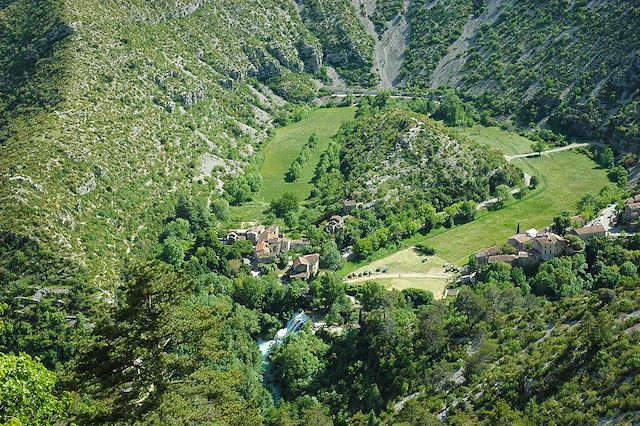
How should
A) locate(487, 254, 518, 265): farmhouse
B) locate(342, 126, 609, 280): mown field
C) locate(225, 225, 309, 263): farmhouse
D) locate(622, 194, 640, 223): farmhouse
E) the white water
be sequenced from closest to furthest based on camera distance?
the white water < locate(487, 254, 518, 265): farmhouse < locate(622, 194, 640, 223): farmhouse < locate(225, 225, 309, 263): farmhouse < locate(342, 126, 609, 280): mown field

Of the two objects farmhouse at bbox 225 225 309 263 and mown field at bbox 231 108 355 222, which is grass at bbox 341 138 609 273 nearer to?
farmhouse at bbox 225 225 309 263

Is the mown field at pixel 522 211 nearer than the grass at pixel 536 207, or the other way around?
the mown field at pixel 522 211

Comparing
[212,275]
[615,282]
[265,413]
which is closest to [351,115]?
[212,275]

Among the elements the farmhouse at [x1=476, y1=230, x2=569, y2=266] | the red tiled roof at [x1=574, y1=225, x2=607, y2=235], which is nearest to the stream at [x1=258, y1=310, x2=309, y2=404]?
the farmhouse at [x1=476, y1=230, x2=569, y2=266]

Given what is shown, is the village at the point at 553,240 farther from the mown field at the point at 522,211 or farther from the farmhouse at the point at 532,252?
the mown field at the point at 522,211

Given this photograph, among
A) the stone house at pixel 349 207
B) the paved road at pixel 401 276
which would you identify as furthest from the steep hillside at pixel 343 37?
the paved road at pixel 401 276

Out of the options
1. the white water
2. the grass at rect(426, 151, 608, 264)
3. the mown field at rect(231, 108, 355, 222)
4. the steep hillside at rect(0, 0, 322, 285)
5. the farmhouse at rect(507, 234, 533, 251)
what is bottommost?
the grass at rect(426, 151, 608, 264)

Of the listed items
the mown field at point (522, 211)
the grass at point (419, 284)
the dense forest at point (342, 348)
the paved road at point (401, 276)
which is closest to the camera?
the dense forest at point (342, 348)
